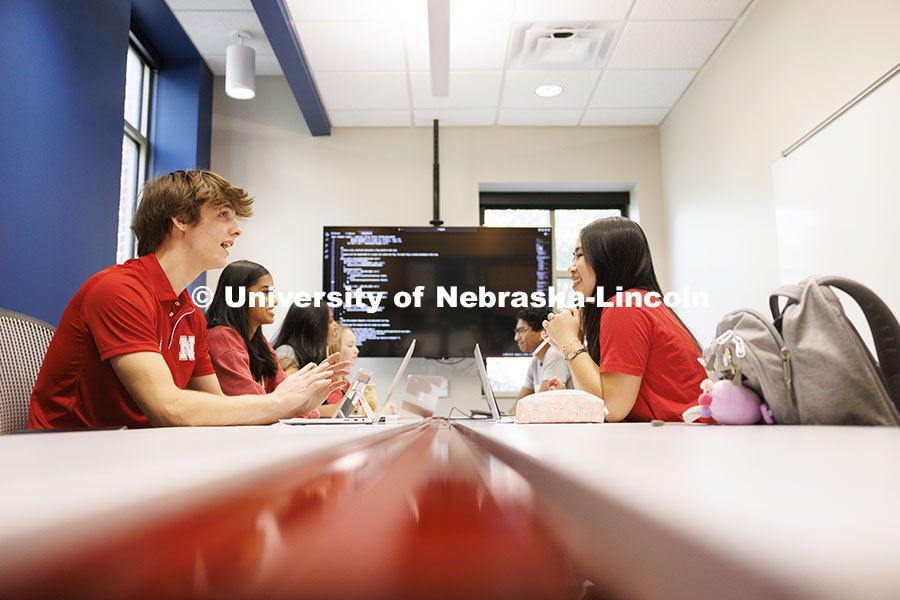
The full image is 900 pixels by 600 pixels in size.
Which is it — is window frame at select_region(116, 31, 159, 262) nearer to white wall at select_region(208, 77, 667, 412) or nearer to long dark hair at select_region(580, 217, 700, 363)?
white wall at select_region(208, 77, 667, 412)

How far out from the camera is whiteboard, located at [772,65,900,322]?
1.96 metres

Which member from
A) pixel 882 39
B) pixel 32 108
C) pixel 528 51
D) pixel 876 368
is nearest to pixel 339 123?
pixel 528 51

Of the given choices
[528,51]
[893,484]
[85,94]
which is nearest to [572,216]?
[528,51]

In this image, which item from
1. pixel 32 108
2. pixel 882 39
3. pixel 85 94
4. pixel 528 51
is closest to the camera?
pixel 882 39

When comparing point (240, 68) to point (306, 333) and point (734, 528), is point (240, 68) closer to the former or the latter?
point (306, 333)

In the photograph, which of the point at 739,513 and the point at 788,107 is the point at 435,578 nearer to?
the point at 739,513

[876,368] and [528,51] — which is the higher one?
[528,51]

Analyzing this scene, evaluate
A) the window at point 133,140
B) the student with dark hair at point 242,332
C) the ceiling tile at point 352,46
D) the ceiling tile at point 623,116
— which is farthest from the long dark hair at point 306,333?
the ceiling tile at point 623,116

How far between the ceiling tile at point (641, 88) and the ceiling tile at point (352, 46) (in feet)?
4.04

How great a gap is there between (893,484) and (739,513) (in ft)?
0.17

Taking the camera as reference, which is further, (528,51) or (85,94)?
(528,51)

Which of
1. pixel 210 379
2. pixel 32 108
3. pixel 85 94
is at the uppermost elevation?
pixel 85 94

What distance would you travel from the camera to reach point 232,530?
91mm

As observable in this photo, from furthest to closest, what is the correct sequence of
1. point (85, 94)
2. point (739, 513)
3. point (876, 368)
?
point (85, 94), point (876, 368), point (739, 513)
